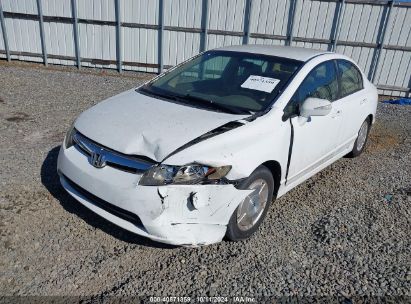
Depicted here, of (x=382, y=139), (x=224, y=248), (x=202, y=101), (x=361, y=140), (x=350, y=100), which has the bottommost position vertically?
(x=382, y=139)

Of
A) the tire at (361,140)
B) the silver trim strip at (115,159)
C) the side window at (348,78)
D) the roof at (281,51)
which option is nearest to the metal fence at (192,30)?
the tire at (361,140)

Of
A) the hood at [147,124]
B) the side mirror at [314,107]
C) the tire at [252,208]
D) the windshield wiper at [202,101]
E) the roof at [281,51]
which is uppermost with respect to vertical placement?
the roof at [281,51]

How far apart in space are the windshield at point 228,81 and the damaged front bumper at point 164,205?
0.95 meters

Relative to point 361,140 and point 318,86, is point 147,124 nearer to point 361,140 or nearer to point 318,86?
point 318,86

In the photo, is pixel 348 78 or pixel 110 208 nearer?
pixel 110 208

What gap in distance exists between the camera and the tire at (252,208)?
9.40 ft

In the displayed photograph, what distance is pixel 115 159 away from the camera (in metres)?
2.73

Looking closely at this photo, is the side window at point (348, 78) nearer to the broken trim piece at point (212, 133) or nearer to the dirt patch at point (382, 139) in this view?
the dirt patch at point (382, 139)

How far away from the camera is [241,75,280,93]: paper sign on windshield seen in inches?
135

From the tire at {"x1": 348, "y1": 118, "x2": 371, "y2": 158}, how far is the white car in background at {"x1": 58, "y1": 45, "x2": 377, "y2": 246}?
2.90 feet

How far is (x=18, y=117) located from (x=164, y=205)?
14.1ft

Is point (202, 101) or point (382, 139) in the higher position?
point (202, 101)

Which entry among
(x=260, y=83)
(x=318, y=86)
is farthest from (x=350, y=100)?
(x=260, y=83)

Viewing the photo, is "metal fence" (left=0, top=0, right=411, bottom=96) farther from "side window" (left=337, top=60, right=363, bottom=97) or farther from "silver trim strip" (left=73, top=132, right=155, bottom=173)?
"silver trim strip" (left=73, top=132, right=155, bottom=173)
